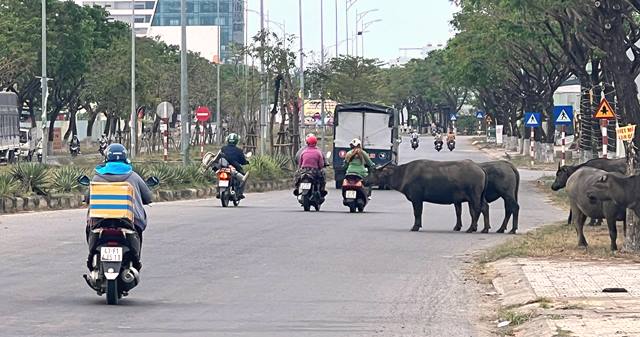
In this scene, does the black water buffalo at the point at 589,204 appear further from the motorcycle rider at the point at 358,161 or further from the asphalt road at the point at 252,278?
the motorcycle rider at the point at 358,161

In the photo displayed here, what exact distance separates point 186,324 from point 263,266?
5488mm

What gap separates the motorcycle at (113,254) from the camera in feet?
42.5

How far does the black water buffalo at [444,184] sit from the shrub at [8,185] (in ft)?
27.4

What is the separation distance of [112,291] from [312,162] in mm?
16470

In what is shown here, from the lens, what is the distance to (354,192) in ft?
95.5

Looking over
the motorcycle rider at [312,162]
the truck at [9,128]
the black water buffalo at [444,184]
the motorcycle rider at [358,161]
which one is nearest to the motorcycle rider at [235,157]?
the motorcycle rider at [312,162]

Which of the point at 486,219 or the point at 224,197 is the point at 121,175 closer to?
the point at 486,219

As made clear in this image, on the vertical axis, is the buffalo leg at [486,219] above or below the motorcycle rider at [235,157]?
below

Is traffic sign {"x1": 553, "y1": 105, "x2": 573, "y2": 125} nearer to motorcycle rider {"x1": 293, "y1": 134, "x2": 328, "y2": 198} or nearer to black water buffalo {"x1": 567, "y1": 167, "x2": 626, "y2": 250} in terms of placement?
motorcycle rider {"x1": 293, "y1": 134, "x2": 328, "y2": 198}

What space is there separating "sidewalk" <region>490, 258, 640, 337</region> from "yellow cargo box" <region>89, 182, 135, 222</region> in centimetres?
391

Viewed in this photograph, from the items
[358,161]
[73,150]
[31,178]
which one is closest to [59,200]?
[31,178]

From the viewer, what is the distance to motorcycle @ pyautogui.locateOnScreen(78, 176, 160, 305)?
12969mm

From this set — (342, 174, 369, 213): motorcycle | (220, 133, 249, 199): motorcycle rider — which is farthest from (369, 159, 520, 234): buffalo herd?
(220, 133, 249, 199): motorcycle rider

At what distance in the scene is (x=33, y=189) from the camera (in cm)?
2933
